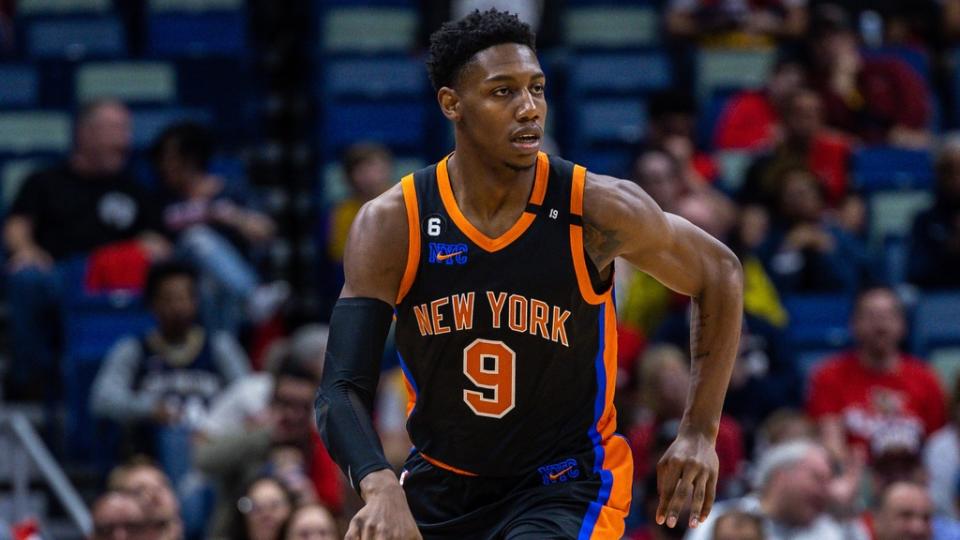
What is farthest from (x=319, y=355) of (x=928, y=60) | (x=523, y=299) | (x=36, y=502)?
(x=928, y=60)

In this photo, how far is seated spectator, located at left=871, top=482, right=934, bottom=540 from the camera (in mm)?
7750

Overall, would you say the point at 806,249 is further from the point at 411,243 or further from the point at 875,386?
the point at 411,243

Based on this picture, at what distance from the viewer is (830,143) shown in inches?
431

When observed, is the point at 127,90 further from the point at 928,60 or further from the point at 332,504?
the point at 928,60

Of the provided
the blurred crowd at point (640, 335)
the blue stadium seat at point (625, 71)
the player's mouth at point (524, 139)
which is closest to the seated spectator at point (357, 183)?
the blurred crowd at point (640, 335)

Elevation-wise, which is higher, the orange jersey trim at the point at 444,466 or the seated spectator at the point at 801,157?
the orange jersey trim at the point at 444,466

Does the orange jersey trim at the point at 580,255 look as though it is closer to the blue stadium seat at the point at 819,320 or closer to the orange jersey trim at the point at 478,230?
the orange jersey trim at the point at 478,230

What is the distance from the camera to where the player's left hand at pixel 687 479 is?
4.54m

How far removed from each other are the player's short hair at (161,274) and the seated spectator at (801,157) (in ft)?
11.8

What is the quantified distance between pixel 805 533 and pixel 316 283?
13.6 feet

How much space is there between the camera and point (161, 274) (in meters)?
8.71

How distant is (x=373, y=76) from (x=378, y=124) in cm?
40

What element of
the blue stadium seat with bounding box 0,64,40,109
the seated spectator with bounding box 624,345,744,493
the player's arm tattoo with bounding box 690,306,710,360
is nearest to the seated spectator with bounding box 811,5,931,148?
the seated spectator with bounding box 624,345,744,493

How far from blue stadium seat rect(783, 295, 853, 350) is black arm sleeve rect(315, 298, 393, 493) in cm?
573
